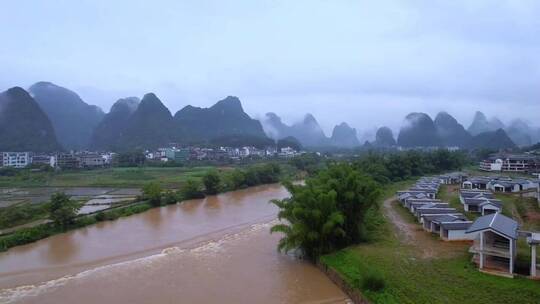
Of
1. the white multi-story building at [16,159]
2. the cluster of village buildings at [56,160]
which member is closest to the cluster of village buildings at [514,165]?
the cluster of village buildings at [56,160]

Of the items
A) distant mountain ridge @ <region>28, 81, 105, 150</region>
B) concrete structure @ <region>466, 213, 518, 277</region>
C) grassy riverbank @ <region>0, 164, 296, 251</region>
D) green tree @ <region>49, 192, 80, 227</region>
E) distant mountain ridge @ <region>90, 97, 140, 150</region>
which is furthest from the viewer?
distant mountain ridge @ <region>28, 81, 105, 150</region>

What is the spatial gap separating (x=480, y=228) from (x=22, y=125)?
185 ft

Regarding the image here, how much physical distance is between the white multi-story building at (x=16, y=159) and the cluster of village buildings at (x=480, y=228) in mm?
39239

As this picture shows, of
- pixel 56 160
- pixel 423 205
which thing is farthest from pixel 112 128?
pixel 423 205

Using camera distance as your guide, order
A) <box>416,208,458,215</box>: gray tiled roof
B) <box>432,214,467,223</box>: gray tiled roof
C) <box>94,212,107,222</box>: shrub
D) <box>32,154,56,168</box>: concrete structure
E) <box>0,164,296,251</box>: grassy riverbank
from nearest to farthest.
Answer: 1. <box>432,214,467,223</box>: gray tiled roof
2. <box>0,164,296,251</box>: grassy riverbank
3. <box>416,208,458,215</box>: gray tiled roof
4. <box>94,212,107,222</box>: shrub
5. <box>32,154,56,168</box>: concrete structure

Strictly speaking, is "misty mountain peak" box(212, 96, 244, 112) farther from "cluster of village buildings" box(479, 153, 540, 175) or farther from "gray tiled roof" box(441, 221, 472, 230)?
"gray tiled roof" box(441, 221, 472, 230)

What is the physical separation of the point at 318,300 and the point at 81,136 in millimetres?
81091

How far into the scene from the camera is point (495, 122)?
127 meters

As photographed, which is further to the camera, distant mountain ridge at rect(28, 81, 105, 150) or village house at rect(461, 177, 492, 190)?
distant mountain ridge at rect(28, 81, 105, 150)

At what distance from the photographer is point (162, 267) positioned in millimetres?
12492

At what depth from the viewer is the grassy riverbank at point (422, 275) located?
835 centimetres

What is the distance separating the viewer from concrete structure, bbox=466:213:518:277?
956 centimetres

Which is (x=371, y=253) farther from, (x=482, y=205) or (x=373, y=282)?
(x=482, y=205)

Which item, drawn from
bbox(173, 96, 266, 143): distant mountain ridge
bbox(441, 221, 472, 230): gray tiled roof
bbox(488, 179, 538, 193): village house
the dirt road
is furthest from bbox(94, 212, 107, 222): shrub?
bbox(173, 96, 266, 143): distant mountain ridge
